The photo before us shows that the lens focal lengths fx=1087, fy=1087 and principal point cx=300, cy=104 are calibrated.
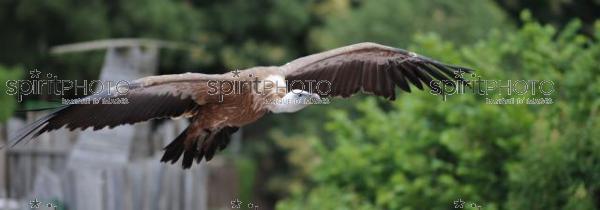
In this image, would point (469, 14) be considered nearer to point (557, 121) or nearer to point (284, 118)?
point (284, 118)

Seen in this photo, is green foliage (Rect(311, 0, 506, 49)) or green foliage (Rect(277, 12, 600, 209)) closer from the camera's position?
green foliage (Rect(277, 12, 600, 209))

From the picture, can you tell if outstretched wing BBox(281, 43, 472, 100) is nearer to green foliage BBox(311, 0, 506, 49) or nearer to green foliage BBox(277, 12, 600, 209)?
green foliage BBox(277, 12, 600, 209)

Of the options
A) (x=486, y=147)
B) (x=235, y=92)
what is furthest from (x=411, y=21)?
(x=235, y=92)

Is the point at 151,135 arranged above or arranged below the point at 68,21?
below

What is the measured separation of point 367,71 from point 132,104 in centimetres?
189

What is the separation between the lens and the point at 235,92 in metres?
6.93

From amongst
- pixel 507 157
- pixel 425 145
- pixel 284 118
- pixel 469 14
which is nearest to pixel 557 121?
pixel 507 157

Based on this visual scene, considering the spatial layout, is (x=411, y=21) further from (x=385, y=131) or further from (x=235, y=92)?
(x=235, y=92)

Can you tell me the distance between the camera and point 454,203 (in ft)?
28.8

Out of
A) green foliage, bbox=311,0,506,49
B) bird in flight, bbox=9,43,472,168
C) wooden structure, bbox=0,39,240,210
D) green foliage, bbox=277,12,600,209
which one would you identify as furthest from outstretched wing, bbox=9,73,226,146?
green foliage, bbox=311,0,506,49

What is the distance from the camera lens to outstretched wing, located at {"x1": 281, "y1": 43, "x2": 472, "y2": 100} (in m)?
7.47

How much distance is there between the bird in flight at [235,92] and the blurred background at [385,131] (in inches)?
23.2

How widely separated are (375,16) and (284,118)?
3.84 metres

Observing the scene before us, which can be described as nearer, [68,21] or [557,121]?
[557,121]
